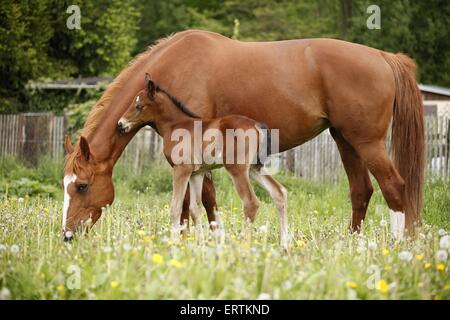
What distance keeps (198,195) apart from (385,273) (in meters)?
2.60

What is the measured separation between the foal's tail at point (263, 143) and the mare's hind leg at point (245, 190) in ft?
1.05

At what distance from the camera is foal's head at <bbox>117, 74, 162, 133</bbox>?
664cm

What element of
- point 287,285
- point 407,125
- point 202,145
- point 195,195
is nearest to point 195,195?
point 195,195

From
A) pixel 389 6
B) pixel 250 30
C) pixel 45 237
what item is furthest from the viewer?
pixel 250 30

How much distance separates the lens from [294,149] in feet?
50.8

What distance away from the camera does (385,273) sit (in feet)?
15.7

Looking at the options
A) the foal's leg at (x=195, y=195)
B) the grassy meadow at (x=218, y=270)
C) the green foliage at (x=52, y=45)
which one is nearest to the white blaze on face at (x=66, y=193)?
the grassy meadow at (x=218, y=270)

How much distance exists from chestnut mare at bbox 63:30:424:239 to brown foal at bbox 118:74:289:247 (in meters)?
0.23

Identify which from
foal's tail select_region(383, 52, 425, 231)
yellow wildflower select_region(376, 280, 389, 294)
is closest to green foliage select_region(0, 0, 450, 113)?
foal's tail select_region(383, 52, 425, 231)

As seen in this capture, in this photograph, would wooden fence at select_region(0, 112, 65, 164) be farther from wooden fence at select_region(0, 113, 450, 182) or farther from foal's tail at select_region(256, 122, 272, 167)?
foal's tail at select_region(256, 122, 272, 167)

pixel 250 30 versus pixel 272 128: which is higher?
pixel 250 30

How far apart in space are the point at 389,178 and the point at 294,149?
27.7 ft
